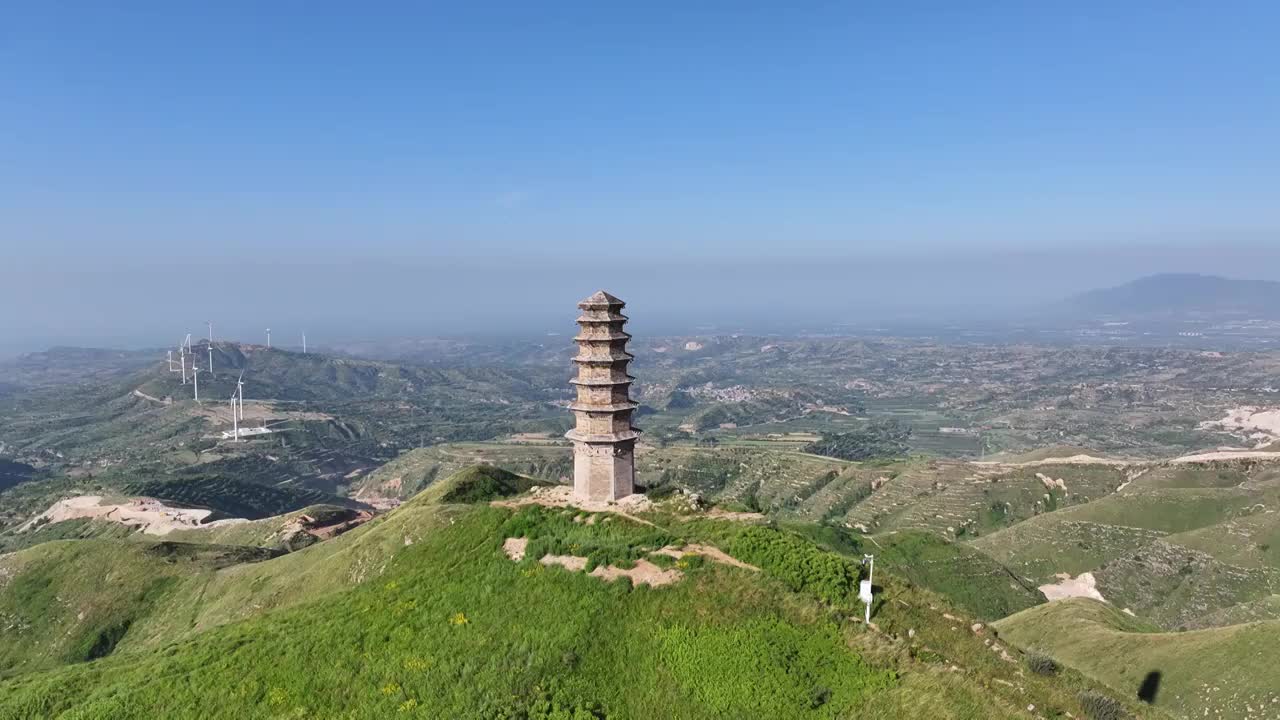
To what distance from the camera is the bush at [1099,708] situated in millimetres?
20953

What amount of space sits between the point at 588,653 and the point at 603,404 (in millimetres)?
15427

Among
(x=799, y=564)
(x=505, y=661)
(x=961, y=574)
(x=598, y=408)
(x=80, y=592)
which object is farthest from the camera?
(x=961, y=574)

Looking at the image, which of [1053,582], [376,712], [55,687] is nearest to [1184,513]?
[1053,582]

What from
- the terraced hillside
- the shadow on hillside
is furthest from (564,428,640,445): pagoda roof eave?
the terraced hillside

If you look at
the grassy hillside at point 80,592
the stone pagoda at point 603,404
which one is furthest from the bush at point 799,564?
the grassy hillside at point 80,592

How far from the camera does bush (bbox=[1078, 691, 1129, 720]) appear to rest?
2095 cm

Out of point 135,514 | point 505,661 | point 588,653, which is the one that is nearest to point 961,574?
point 588,653

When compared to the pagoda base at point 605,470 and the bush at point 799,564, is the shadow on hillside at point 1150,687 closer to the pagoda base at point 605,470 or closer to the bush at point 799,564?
the bush at point 799,564

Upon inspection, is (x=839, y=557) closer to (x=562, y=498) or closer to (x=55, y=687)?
(x=562, y=498)

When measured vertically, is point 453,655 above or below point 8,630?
above

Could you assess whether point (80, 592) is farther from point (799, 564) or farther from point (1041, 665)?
point (1041, 665)

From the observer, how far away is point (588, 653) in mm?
21688

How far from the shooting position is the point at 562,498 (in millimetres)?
37312

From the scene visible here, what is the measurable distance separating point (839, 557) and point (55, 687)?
2925 centimetres
